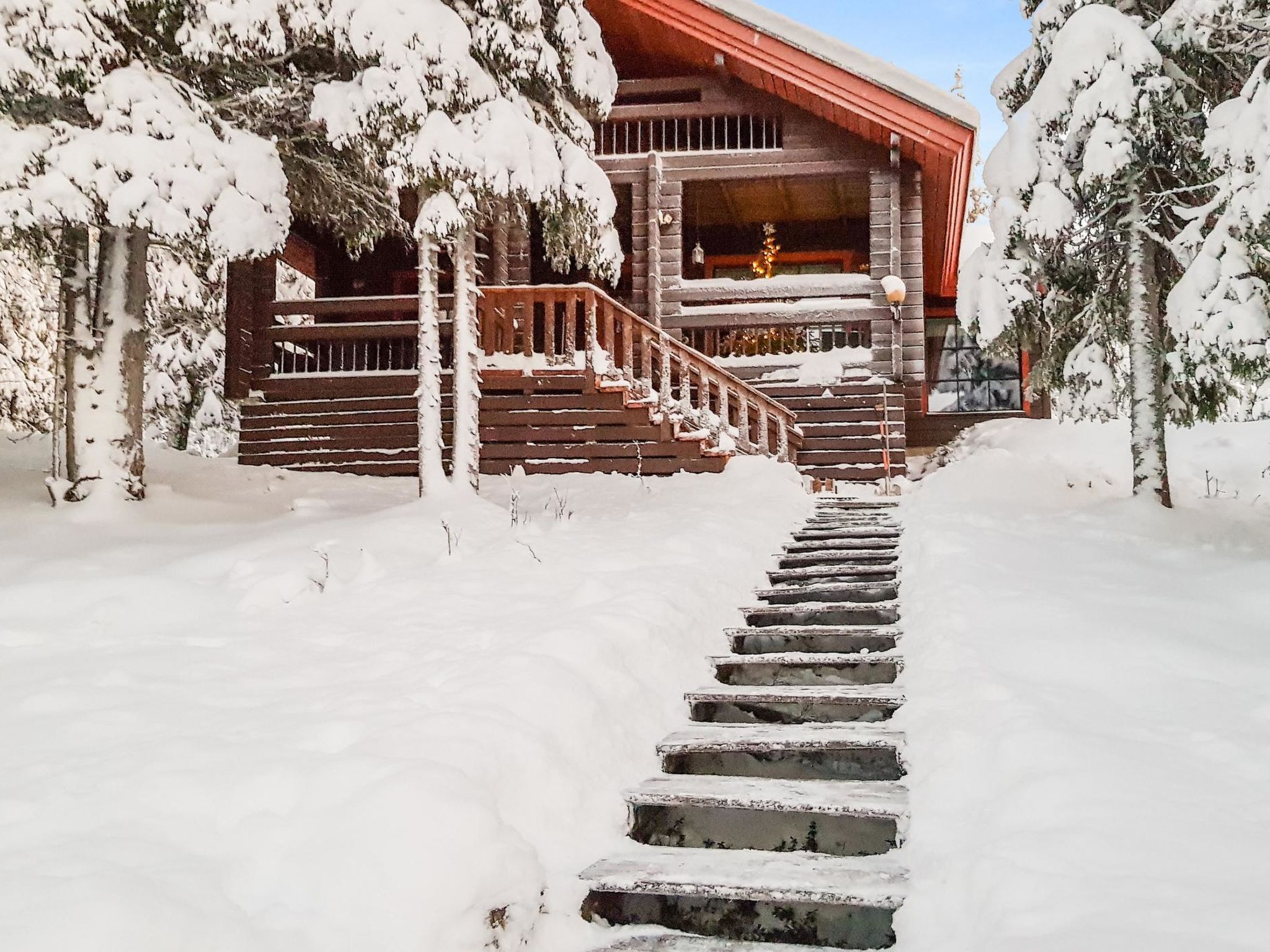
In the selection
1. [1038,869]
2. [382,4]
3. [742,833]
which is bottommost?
[742,833]

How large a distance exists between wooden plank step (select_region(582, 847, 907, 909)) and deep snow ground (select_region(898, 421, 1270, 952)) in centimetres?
12

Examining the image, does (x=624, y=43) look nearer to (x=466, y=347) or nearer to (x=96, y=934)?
(x=466, y=347)

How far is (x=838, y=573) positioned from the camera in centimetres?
709

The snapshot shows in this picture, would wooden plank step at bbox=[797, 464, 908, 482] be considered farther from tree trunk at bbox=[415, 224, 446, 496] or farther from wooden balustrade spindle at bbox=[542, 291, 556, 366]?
tree trunk at bbox=[415, 224, 446, 496]

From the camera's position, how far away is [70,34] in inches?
255

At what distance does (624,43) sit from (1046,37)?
754 centimetres

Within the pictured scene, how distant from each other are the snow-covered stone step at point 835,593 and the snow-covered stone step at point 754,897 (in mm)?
3291

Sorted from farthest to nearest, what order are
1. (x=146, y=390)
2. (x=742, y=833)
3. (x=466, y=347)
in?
(x=146, y=390) < (x=466, y=347) < (x=742, y=833)

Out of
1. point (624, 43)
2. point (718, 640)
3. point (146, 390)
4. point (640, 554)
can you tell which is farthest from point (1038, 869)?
point (146, 390)

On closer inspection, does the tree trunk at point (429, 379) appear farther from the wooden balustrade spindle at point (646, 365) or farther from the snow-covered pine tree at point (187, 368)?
the snow-covered pine tree at point (187, 368)

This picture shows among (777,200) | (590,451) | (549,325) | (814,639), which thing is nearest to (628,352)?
(549,325)

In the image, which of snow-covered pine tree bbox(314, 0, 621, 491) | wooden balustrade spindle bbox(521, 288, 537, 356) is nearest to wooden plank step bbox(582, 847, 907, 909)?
snow-covered pine tree bbox(314, 0, 621, 491)

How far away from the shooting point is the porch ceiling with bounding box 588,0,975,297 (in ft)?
42.7

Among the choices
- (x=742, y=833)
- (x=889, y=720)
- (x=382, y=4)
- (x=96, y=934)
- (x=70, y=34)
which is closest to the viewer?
(x=96, y=934)
